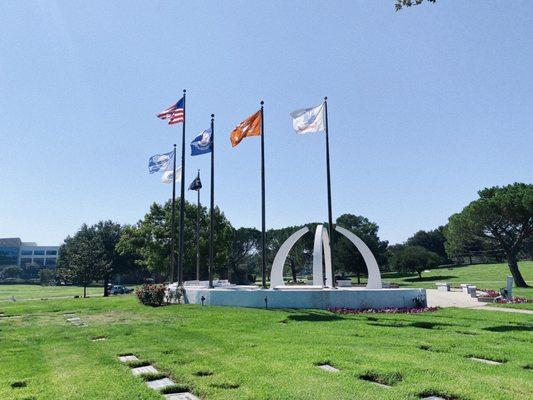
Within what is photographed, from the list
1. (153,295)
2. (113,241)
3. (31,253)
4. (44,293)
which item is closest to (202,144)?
(153,295)

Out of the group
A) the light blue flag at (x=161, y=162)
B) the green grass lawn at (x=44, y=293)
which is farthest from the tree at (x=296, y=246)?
the light blue flag at (x=161, y=162)

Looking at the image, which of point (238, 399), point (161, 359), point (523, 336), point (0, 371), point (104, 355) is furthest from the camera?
point (523, 336)

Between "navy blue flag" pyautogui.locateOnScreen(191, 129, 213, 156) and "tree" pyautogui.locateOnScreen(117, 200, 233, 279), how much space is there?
24.8 metres

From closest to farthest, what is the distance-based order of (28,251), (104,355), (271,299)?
(104,355) < (271,299) < (28,251)

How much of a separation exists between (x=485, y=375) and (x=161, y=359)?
6.39 metres

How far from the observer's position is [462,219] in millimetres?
41719

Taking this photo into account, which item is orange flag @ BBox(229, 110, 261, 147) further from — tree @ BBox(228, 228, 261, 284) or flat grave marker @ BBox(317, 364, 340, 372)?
tree @ BBox(228, 228, 261, 284)

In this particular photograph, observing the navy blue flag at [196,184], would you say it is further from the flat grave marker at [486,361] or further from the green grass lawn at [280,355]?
the flat grave marker at [486,361]

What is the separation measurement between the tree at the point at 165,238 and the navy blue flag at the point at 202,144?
24.8m

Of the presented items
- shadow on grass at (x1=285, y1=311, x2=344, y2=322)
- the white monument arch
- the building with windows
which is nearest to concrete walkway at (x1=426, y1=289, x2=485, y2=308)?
the white monument arch

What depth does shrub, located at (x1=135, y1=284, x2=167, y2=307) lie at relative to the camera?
941 inches

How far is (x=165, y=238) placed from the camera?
167 feet

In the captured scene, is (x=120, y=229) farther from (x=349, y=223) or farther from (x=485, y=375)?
(x=485, y=375)

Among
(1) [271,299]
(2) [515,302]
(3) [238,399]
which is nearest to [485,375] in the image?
(3) [238,399]
